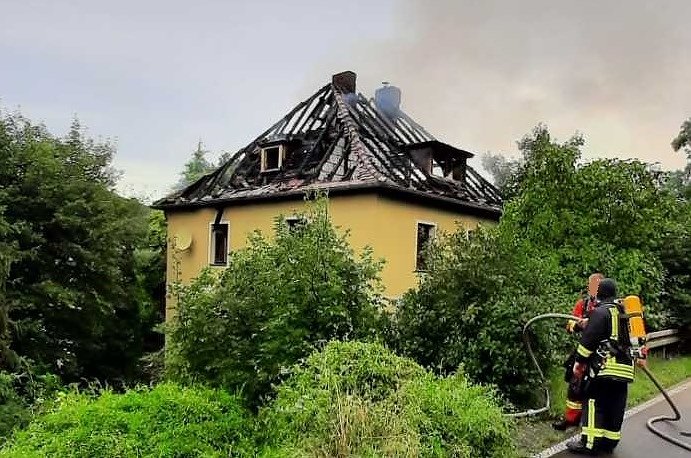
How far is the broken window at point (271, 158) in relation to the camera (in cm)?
1742

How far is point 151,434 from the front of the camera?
519cm

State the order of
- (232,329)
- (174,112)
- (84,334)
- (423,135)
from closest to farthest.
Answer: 1. (232,329)
2. (84,334)
3. (174,112)
4. (423,135)

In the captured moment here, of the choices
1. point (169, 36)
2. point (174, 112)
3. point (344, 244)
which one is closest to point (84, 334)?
point (174, 112)

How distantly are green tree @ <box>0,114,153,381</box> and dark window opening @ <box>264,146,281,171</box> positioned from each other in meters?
4.27

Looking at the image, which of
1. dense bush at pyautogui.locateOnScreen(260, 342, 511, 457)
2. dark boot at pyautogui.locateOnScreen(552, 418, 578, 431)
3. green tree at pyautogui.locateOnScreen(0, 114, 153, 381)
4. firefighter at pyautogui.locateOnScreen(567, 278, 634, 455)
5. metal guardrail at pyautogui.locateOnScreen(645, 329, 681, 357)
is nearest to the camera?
dense bush at pyautogui.locateOnScreen(260, 342, 511, 457)

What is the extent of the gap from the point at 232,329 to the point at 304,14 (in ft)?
32.3

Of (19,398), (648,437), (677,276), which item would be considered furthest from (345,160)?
(648,437)

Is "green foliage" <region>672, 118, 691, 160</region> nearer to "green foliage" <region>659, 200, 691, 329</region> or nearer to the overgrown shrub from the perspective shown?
"green foliage" <region>659, 200, 691, 329</region>

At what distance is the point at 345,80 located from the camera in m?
19.4

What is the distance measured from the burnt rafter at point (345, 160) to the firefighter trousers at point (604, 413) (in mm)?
8681

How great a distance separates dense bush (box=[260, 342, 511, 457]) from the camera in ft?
14.0

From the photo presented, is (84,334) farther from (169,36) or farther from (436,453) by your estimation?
(436,453)

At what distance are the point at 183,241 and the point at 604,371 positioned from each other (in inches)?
594

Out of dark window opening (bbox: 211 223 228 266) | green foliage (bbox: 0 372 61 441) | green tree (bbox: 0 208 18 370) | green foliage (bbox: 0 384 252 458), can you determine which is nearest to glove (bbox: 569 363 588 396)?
green foliage (bbox: 0 384 252 458)
